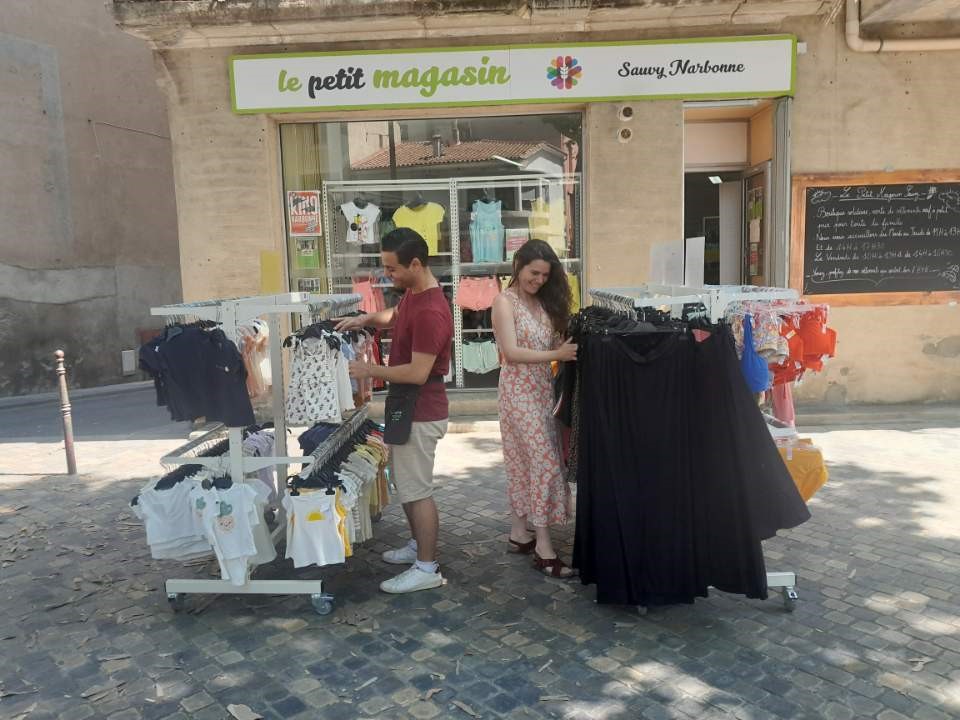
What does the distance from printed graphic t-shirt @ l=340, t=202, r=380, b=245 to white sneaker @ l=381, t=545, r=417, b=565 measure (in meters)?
4.47

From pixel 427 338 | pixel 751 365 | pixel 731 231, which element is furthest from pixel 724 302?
pixel 731 231

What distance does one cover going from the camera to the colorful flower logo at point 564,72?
24.2 feet

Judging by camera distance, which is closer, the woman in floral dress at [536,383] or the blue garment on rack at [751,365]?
the blue garment on rack at [751,365]

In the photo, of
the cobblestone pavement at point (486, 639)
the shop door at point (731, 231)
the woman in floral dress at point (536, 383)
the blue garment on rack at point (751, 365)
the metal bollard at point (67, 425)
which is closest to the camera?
the cobblestone pavement at point (486, 639)

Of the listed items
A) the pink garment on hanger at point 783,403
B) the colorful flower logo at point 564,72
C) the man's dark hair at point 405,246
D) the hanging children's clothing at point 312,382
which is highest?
the colorful flower logo at point 564,72

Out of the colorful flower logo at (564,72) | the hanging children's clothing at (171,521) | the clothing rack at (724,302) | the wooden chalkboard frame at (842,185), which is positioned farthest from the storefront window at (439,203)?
the hanging children's clothing at (171,521)

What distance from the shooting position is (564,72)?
7387 mm

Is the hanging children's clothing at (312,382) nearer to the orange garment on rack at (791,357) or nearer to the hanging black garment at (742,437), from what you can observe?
the hanging black garment at (742,437)

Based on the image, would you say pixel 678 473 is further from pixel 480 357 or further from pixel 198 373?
pixel 480 357

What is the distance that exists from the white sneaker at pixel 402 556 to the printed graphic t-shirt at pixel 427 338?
0.96 m

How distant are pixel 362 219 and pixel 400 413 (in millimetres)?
4683

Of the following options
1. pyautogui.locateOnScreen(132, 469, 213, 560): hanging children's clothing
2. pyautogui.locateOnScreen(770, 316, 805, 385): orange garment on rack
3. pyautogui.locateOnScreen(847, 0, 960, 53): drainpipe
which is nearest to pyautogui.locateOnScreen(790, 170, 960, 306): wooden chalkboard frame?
pyautogui.locateOnScreen(847, 0, 960, 53): drainpipe

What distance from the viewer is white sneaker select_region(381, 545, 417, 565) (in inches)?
174

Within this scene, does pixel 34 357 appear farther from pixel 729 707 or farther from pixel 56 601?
pixel 729 707
